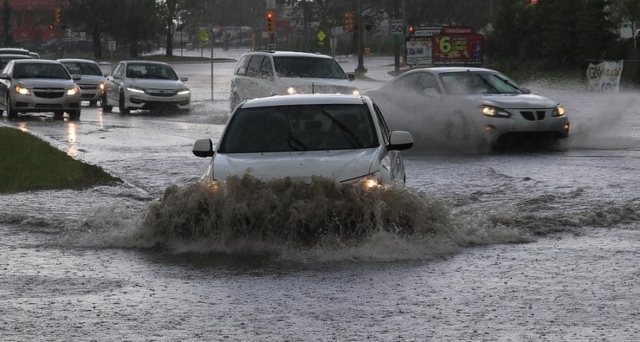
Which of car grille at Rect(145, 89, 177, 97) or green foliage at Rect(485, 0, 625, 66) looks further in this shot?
green foliage at Rect(485, 0, 625, 66)

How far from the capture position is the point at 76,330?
8.47m

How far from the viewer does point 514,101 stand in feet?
78.2

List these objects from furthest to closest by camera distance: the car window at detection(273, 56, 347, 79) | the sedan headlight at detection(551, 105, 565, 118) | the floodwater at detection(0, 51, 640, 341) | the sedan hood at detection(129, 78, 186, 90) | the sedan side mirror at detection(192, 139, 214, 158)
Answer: the sedan hood at detection(129, 78, 186, 90) → the car window at detection(273, 56, 347, 79) → the sedan headlight at detection(551, 105, 565, 118) → the sedan side mirror at detection(192, 139, 214, 158) → the floodwater at detection(0, 51, 640, 341)

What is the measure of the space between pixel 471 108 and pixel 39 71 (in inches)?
706

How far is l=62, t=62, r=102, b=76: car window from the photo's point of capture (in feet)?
156

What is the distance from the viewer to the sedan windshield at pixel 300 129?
42.3 ft

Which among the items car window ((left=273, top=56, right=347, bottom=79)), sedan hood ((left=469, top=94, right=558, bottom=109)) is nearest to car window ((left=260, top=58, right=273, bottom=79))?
car window ((left=273, top=56, right=347, bottom=79))

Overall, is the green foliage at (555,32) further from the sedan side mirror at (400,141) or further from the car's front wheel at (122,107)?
the sedan side mirror at (400,141)

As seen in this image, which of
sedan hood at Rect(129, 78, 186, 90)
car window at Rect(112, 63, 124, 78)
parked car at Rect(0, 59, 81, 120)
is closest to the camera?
parked car at Rect(0, 59, 81, 120)

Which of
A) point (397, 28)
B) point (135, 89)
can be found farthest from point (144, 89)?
point (397, 28)

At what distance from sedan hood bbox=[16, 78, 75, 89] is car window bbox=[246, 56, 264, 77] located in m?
7.11

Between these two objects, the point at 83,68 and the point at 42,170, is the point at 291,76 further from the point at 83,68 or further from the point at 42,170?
the point at 83,68

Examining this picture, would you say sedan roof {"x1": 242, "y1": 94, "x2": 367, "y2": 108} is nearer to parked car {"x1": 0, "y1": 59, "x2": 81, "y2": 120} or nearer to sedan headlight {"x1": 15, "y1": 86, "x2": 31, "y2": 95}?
parked car {"x1": 0, "y1": 59, "x2": 81, "y2": 120}

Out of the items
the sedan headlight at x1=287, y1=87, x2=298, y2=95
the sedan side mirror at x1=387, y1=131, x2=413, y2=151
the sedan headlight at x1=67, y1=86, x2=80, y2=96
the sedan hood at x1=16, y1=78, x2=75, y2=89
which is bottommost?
the sedan headlight at x1=67, y1=86, x2=80, y2=96
